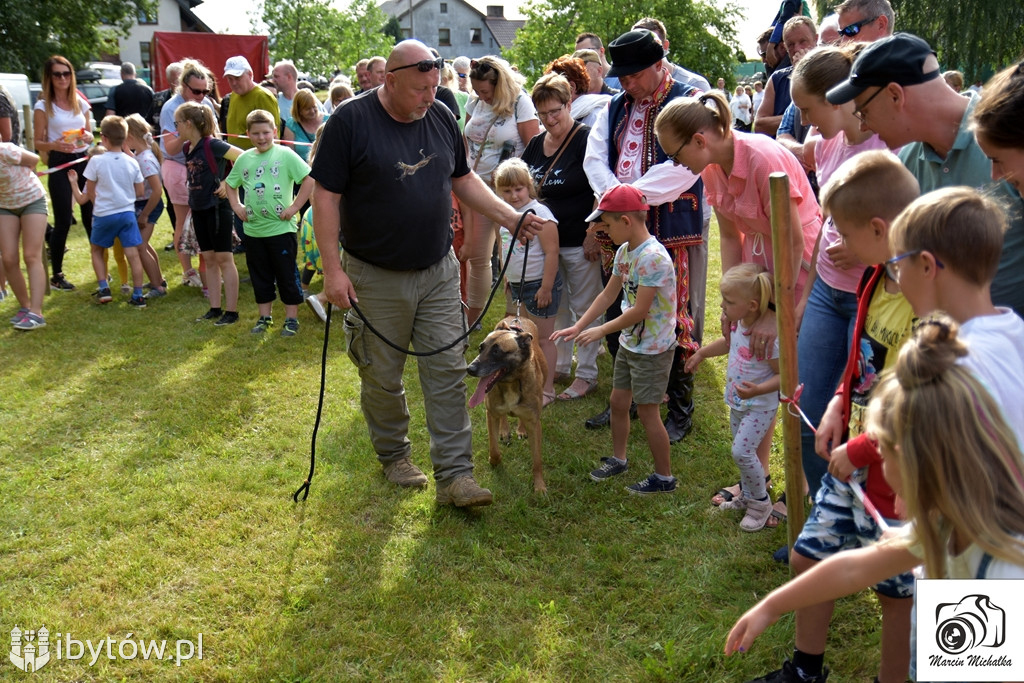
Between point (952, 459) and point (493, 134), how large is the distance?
5513 mm

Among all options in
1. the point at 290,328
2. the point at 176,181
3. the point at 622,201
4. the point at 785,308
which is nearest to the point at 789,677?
the point at 785,308

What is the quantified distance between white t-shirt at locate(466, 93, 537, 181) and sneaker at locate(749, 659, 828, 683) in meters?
4.72

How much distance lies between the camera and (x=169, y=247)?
11602 mm

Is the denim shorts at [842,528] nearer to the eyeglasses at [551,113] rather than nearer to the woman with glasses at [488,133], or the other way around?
the eyeglasses at [551,113]

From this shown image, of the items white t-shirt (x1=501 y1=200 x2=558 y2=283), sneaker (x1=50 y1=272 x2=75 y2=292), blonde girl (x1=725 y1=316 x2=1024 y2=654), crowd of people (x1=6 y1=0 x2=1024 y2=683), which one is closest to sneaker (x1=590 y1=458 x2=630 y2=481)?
crowd of people (x1=6 y1=0 x2=1024 y2=683)

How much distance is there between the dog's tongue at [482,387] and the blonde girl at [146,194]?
19.7ft

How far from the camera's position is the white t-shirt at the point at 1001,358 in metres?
1.73

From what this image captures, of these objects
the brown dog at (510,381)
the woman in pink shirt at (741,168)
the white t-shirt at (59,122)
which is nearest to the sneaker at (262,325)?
the white t-shirt at (59,122)

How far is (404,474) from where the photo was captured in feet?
16.1

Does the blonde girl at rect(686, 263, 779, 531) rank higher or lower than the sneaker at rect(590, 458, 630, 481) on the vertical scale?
higher

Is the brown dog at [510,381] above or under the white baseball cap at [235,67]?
under

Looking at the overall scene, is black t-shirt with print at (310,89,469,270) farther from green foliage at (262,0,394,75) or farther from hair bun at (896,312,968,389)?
green foliage at (262,0,394,75)

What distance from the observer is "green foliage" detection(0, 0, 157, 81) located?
28625mm

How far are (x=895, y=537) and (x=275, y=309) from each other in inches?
309
